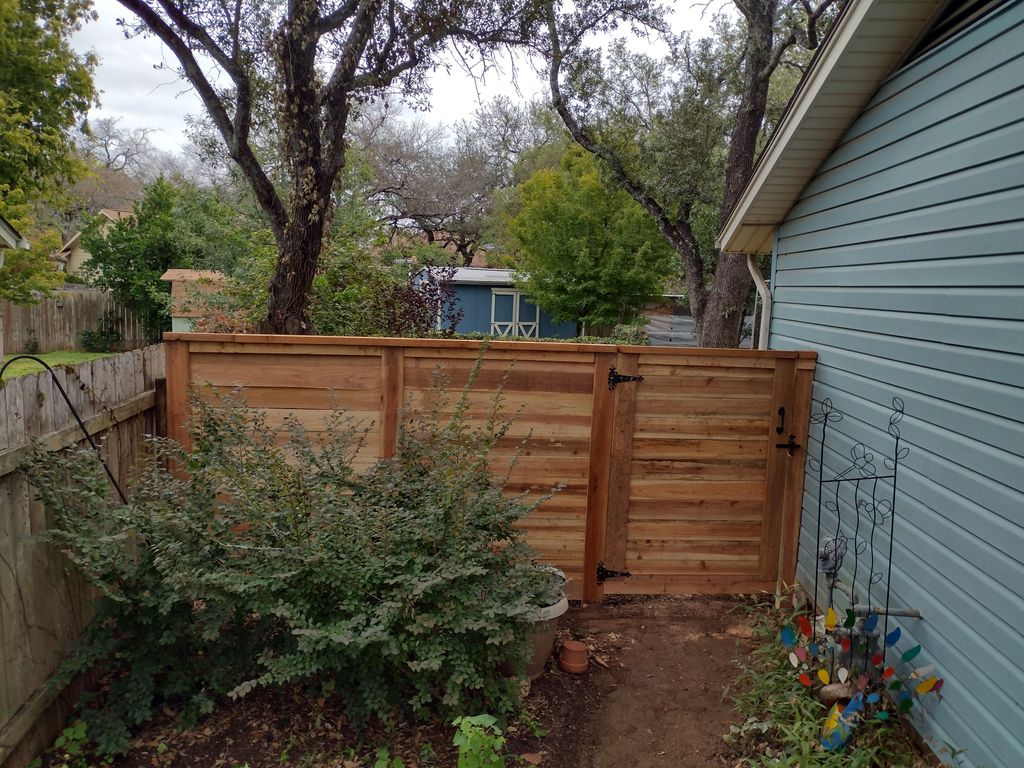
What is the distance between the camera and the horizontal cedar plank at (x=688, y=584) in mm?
4387

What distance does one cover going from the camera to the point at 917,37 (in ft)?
10.9

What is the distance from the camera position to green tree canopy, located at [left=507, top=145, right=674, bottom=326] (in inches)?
679

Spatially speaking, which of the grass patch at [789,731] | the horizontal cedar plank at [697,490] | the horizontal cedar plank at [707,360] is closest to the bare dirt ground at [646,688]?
the grass patch at [789,731]

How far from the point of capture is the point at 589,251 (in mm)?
17500

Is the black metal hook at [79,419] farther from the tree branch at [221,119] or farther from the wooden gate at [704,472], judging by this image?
the tree branch at [221,119]

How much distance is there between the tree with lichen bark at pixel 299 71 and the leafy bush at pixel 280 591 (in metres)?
3.59

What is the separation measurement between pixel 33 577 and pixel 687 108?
1239 centimetres

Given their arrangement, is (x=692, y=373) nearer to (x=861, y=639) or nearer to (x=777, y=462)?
(x=777, y=462)

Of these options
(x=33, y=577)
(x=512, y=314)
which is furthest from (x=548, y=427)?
(x=512, y=314)

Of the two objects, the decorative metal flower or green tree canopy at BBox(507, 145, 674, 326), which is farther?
green tree canopy at BBox(507, 145, 674, 326)

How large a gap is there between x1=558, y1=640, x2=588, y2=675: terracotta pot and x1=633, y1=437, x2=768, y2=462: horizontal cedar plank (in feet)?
3.95

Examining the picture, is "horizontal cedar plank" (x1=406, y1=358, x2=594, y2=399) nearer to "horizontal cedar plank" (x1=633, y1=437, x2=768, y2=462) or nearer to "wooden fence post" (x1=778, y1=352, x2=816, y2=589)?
"horizontal cedar plank" (x1=633, y1=437, x2=768, y2=462)

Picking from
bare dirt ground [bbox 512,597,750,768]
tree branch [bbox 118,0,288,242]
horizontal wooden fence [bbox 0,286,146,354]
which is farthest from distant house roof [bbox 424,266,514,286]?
bare dirt ground [bbox 512,597,750,768]

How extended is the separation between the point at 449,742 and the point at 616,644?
1.32 m
